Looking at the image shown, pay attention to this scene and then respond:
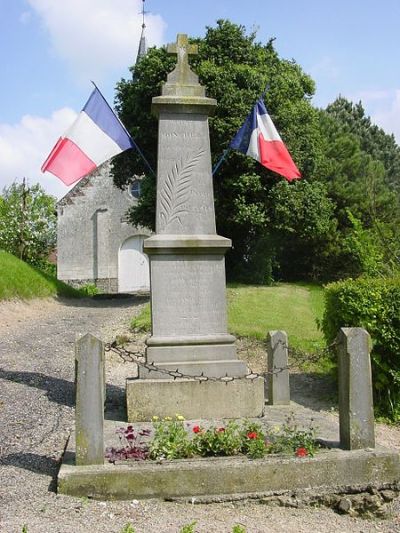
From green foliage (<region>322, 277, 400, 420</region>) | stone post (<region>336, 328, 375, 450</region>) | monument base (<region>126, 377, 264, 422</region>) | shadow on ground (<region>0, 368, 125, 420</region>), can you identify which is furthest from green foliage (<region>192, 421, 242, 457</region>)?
green foliage (<region>322, 277, 400, 420</region>)

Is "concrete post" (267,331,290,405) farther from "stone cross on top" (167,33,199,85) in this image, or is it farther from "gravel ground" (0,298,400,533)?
"stone cross on top" (167,33,199,85)

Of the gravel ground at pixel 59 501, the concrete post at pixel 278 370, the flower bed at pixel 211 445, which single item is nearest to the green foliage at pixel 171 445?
the flower bed at pixel 211 445

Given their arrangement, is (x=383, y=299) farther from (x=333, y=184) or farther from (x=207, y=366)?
(x=333, y=184)

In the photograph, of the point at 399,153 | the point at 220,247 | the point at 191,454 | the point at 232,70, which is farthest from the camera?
the point at 399,153

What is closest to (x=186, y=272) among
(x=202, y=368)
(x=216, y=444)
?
A: (x=202, y=368)

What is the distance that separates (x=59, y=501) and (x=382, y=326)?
4.92 meters

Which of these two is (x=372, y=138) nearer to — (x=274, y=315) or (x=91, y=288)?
(x=91, y=288)

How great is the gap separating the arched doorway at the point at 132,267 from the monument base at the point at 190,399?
2901 cm

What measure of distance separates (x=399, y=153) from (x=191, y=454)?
48.7 m

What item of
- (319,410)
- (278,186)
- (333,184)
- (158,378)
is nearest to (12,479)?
(158,378)

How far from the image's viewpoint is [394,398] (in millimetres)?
7871

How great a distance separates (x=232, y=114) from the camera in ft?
66.7

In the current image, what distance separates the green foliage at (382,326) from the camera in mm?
7688

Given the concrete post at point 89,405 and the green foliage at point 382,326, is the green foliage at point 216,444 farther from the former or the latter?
the green foliage at point 382,326
